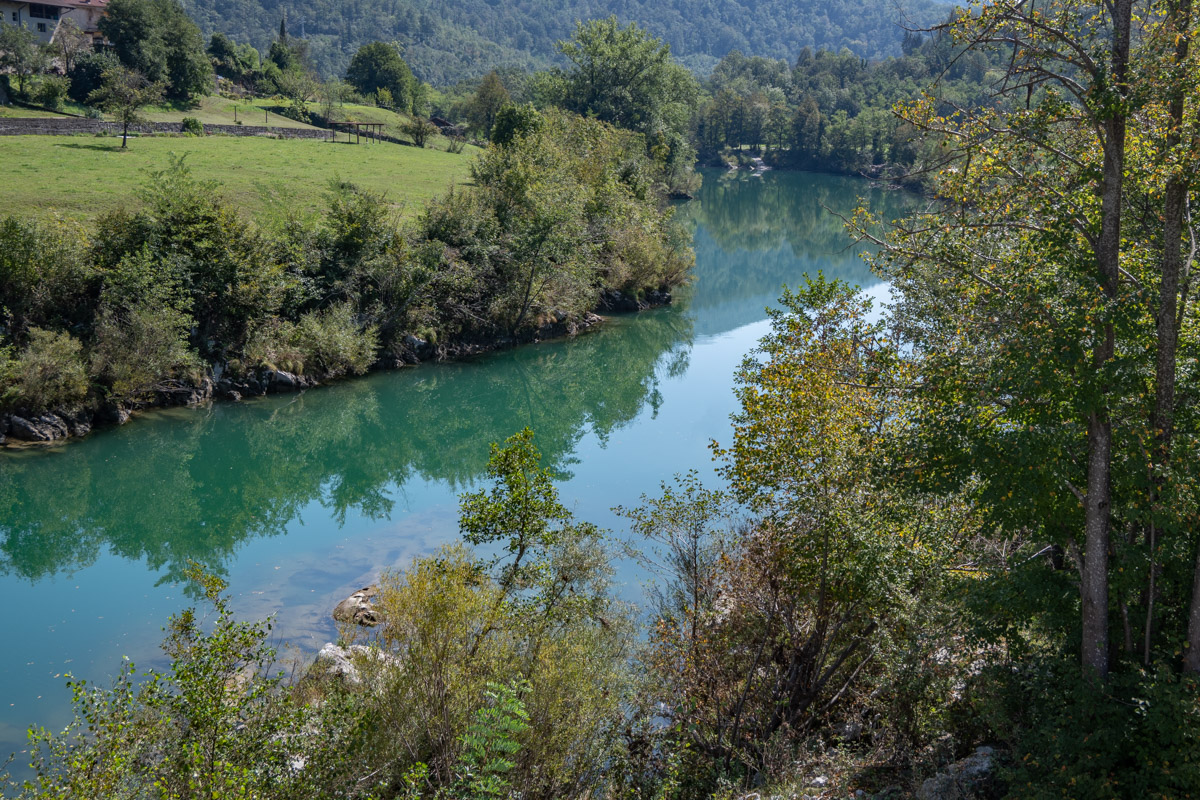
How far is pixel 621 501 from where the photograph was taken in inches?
1016

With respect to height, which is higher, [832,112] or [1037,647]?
[832,112]

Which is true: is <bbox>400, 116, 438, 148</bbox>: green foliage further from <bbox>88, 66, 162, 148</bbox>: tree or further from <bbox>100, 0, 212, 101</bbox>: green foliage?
<bbox>88, 66, 162, 148</bbox>: tree

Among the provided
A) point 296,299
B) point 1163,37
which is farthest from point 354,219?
point 1163,37

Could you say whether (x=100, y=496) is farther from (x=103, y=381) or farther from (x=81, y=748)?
(x=81, y=748)

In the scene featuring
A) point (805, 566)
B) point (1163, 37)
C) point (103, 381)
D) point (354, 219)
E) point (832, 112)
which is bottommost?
point (103, 381)

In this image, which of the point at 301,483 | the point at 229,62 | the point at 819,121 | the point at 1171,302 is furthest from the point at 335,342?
the point at 819,121

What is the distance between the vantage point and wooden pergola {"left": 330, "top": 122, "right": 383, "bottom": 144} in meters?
75.1

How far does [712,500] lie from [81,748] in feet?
30.9

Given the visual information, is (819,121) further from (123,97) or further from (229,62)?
(123,97)

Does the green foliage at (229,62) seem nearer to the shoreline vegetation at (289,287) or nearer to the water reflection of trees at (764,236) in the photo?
the water reflection of trees at (764,236)

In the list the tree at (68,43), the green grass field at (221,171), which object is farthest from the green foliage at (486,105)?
the tree at (68,43)

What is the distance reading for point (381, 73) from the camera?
111m

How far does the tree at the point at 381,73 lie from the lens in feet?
363

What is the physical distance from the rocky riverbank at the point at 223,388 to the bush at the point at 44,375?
334mm
